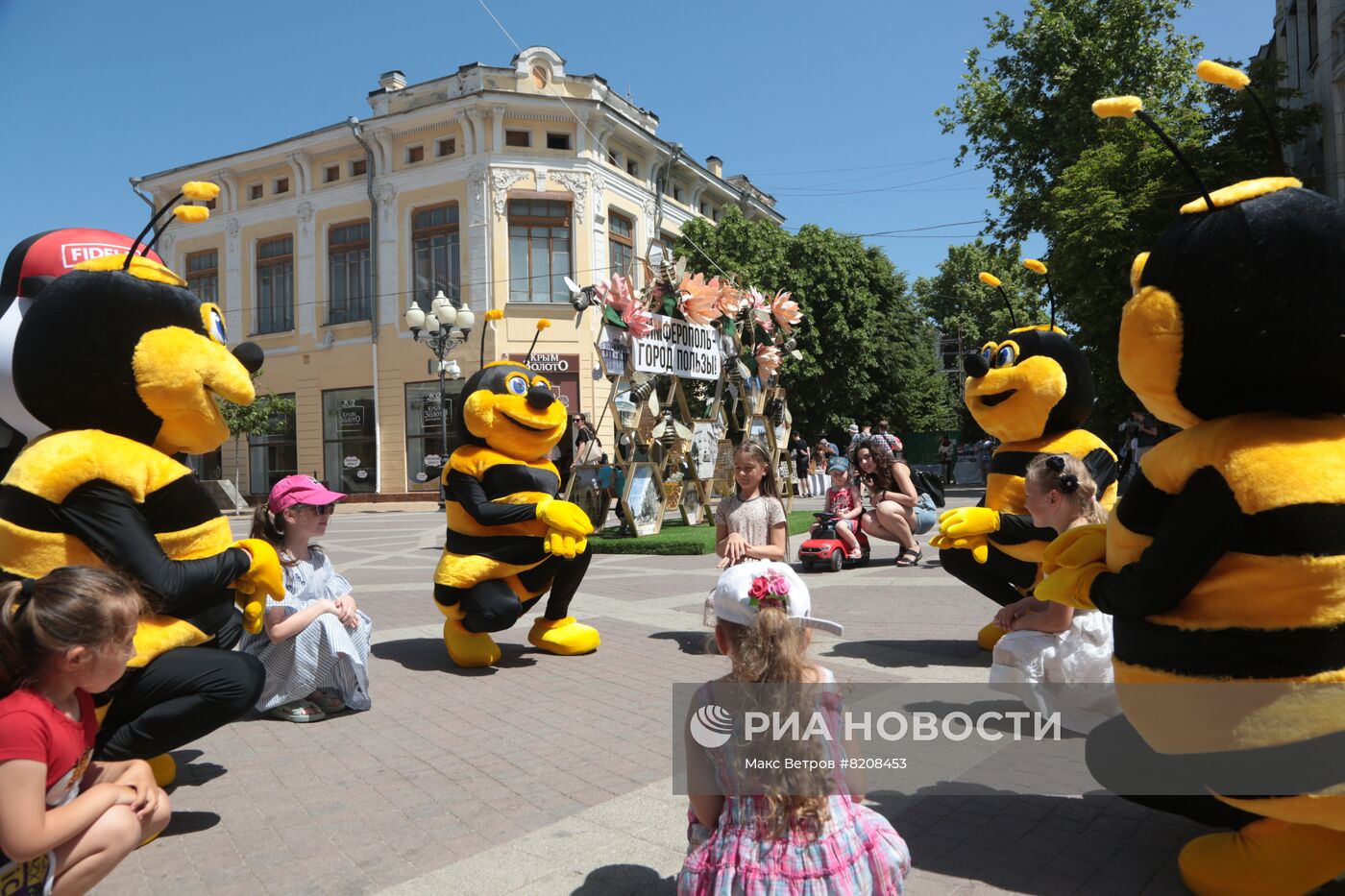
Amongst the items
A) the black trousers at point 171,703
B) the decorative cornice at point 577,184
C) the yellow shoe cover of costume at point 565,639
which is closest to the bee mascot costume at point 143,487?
the black trousers at point 171,703

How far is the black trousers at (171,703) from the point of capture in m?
3.46

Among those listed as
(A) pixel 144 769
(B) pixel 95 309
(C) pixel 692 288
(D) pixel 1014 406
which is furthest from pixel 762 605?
(C) pixel 692 288

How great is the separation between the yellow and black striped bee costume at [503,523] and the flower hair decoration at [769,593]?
11.5 feet

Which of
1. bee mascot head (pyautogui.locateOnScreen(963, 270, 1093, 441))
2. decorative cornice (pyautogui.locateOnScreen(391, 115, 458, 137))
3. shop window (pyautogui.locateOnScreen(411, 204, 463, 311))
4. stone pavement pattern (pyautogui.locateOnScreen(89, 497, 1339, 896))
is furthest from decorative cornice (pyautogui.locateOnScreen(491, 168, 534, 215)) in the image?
bee mascot head (pyautogui.locateOnScreen(963, 270, 1093, 441))

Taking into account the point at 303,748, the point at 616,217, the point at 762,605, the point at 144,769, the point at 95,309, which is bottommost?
the point at 303,748

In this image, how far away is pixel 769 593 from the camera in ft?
8.00

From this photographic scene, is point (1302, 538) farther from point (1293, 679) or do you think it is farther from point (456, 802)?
point (456, 802)

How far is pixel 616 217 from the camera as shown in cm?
2789

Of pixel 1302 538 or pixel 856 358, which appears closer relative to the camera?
pixel 1302 538

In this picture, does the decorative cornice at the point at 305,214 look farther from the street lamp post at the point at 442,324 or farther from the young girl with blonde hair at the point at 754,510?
the young girl with blonde hair at the point at 754,510

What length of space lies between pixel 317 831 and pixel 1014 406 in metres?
4.29

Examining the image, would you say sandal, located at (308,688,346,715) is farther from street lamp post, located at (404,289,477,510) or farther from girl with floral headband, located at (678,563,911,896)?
street lamp post, located at (404,289,477,510)

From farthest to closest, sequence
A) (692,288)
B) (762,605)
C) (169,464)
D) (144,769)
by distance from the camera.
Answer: (692,288) → (169,464) → (144,769) → (762,605)

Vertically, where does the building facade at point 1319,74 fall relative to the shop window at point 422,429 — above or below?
above
